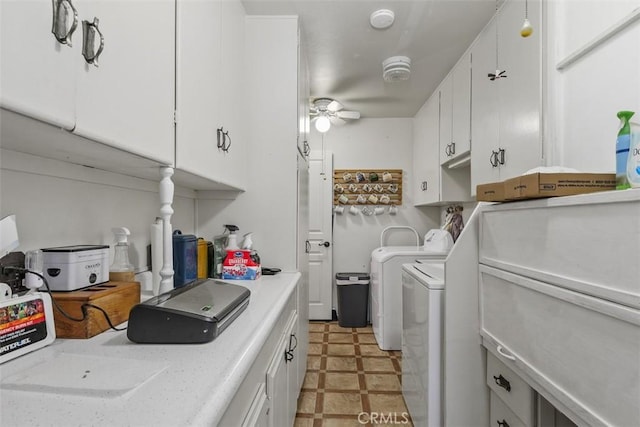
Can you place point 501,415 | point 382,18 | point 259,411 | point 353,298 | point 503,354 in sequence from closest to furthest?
point 259,411 < point 503,354 < point 501,415 < point 382,18 < point 353,298

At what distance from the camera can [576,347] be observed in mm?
842

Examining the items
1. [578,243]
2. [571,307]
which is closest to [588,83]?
[578,243]

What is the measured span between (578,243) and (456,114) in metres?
1.93

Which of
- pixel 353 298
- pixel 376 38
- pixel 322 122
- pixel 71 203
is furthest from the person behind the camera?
pixel 353 298

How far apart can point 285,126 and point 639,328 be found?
1.74 m

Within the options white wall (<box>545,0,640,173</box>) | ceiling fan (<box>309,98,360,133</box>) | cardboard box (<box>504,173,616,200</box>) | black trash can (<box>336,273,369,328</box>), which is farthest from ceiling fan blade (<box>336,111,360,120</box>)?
cardboard box (<box>504,173,616,200</box>)

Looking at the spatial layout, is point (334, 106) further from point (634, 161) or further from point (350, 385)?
point (634, 161)

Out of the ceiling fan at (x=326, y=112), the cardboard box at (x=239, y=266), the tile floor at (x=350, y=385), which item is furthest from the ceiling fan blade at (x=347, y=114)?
the tile floor at (x=350, y=385)

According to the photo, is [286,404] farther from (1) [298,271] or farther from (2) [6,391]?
(2) [6,391]

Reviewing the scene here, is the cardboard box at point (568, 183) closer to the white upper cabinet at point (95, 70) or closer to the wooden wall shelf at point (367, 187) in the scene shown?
the white upper cabinet at point (95, 70)

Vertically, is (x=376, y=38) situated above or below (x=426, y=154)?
above

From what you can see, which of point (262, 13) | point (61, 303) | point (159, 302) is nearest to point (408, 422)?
point (159, 302)

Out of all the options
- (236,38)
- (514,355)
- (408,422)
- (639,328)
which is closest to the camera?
(639,328)

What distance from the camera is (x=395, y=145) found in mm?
3883
